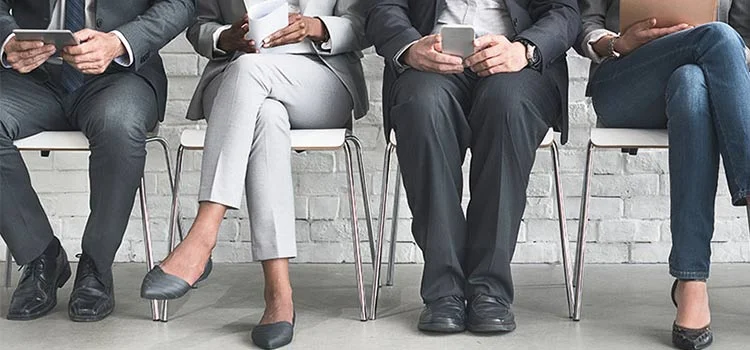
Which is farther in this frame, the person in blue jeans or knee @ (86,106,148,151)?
knee @ (86,106,148,151)

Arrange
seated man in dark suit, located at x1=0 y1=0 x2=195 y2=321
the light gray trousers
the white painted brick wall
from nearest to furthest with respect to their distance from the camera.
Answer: the light gray trousers → seated man in dark suit, located at x1=0 y1=0 x2=195 y2=321 → the white painted brick wall

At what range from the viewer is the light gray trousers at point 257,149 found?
99.1 inches

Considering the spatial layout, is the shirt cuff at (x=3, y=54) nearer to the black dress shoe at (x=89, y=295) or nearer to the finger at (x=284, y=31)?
the black dress shoe at (x=89, y=295)

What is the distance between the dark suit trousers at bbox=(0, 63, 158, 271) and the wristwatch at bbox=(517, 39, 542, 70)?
3.18 ft

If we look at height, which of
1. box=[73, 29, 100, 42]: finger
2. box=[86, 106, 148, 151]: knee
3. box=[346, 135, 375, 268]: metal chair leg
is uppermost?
box=[73, 29, 100, 42]: finger

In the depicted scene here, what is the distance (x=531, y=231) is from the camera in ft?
11.7

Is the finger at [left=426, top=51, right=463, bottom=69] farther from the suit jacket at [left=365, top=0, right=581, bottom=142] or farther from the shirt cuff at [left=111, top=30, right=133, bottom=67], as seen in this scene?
the shirt cuff at [left=111, top=30, right=133, bottom=67]

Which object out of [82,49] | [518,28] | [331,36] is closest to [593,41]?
[518,28]

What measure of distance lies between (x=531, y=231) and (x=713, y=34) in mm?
1226

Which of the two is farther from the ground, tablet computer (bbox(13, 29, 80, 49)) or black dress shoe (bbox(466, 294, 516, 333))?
tablet computer (bbox(13, 29, 80, 49))

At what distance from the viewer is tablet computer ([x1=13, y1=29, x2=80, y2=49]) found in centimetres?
262

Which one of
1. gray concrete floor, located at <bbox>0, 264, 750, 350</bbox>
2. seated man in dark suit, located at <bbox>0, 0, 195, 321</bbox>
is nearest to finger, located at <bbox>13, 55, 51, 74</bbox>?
seated man in dark suit, located at <bbox>0, 0, 195, 321</bbox>

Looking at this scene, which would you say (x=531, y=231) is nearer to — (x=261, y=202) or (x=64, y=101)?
(x=261, y=202)

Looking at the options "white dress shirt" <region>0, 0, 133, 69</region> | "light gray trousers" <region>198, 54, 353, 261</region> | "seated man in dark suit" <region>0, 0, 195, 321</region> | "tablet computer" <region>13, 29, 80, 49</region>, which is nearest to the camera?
"light gray trousers" <region>198, 54, 353, 261</region>
